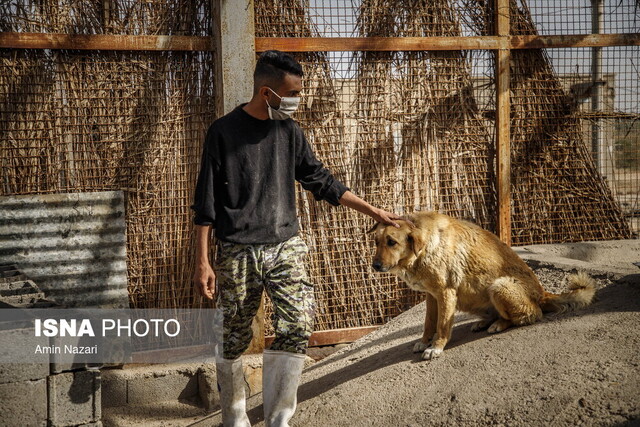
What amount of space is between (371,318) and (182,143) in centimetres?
256

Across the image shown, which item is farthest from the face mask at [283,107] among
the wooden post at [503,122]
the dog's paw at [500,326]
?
the wooden post at [503,122]

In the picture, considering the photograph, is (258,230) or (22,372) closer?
(258,230)

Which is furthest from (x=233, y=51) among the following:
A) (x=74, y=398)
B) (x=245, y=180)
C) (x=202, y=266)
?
(x=74, y=398)

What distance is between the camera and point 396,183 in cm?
649

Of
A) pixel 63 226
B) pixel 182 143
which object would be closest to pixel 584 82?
pixel 182 143

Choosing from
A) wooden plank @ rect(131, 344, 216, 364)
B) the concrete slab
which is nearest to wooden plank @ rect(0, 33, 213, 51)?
wooden plank @ rect(131, 344, 216, 364)

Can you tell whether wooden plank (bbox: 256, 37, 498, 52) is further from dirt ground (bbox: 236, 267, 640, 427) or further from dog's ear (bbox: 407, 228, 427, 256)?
dirt ground (bbox: 236, 267, 640, 427)

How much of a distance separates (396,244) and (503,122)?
8.88 ft

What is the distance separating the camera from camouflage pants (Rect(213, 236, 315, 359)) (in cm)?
395

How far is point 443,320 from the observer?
15.4ft

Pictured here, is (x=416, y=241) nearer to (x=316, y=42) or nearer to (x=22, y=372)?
(x=316, y=42)

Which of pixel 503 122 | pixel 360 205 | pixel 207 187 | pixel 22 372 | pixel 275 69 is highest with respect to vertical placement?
pixel 275 69

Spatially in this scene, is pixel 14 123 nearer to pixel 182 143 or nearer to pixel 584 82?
pixel 182 143

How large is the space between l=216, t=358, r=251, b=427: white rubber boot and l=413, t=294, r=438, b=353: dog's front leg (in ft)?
4.87
